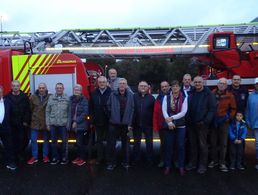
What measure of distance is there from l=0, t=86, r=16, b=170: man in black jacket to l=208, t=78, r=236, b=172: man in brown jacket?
12.5ft

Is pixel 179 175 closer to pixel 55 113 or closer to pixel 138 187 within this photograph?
pixel 138 187

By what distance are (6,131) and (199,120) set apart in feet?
11.8

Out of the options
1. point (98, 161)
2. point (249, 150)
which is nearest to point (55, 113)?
point (98, 161)

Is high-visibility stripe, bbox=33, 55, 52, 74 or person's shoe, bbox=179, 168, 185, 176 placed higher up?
high-visibility stripe, bbox=33, 55, 52, 74

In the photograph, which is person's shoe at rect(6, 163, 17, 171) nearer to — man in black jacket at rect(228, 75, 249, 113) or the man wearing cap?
man in black jacket at rect(228, 75, 249, 113)

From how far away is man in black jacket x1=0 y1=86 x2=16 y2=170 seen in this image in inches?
249

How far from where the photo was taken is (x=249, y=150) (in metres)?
7.80

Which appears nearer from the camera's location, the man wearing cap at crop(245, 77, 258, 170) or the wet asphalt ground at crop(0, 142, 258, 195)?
the wet asphalt ground at crop(0, 142, 258, 195)

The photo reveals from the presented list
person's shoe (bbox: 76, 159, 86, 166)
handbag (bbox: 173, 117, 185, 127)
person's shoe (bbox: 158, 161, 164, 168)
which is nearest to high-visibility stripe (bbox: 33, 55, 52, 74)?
person's shoe (bbox: 76, 159, 86, 166)

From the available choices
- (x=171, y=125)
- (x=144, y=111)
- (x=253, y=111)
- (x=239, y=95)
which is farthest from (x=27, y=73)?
(x=253, y=111)

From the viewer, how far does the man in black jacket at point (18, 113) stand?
6441 millimetres


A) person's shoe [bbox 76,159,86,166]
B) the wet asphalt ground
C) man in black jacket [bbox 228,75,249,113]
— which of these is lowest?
the wet asphalt ground

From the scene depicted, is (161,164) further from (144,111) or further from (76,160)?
(76,160)

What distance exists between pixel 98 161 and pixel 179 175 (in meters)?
1.68
